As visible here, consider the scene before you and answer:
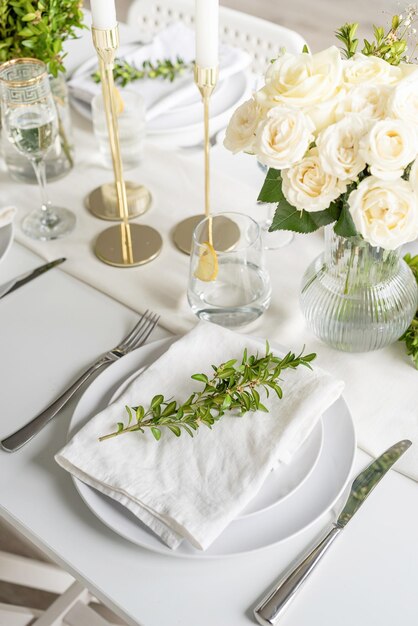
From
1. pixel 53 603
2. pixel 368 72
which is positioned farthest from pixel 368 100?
pixel 53 603

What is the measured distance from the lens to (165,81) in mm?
1571

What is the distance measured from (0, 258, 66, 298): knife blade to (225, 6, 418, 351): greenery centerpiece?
0.44 metres

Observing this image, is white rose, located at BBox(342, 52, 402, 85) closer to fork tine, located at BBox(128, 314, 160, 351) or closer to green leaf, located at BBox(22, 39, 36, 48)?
fork tine, located at BBox(128, 314, 160, 351)

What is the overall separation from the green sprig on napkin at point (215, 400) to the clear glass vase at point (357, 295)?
0.44 feet

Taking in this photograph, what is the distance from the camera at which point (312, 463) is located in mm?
859

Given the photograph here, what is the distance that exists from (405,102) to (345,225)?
154mm

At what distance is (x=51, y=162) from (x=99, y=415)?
0.69 m

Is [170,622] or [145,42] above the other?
[145,42]

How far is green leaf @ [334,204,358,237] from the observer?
0.85 m

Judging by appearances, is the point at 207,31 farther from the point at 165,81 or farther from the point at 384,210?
the point at 165,81

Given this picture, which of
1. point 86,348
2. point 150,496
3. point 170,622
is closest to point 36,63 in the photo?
point 86,348

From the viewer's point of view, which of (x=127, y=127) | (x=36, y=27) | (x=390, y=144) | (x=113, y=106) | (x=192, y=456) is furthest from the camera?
(x=127, y=127)

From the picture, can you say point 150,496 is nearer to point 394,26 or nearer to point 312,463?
point 312,463

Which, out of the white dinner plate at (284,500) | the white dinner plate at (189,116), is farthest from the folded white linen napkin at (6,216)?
the white dinner plate at (284,500)
